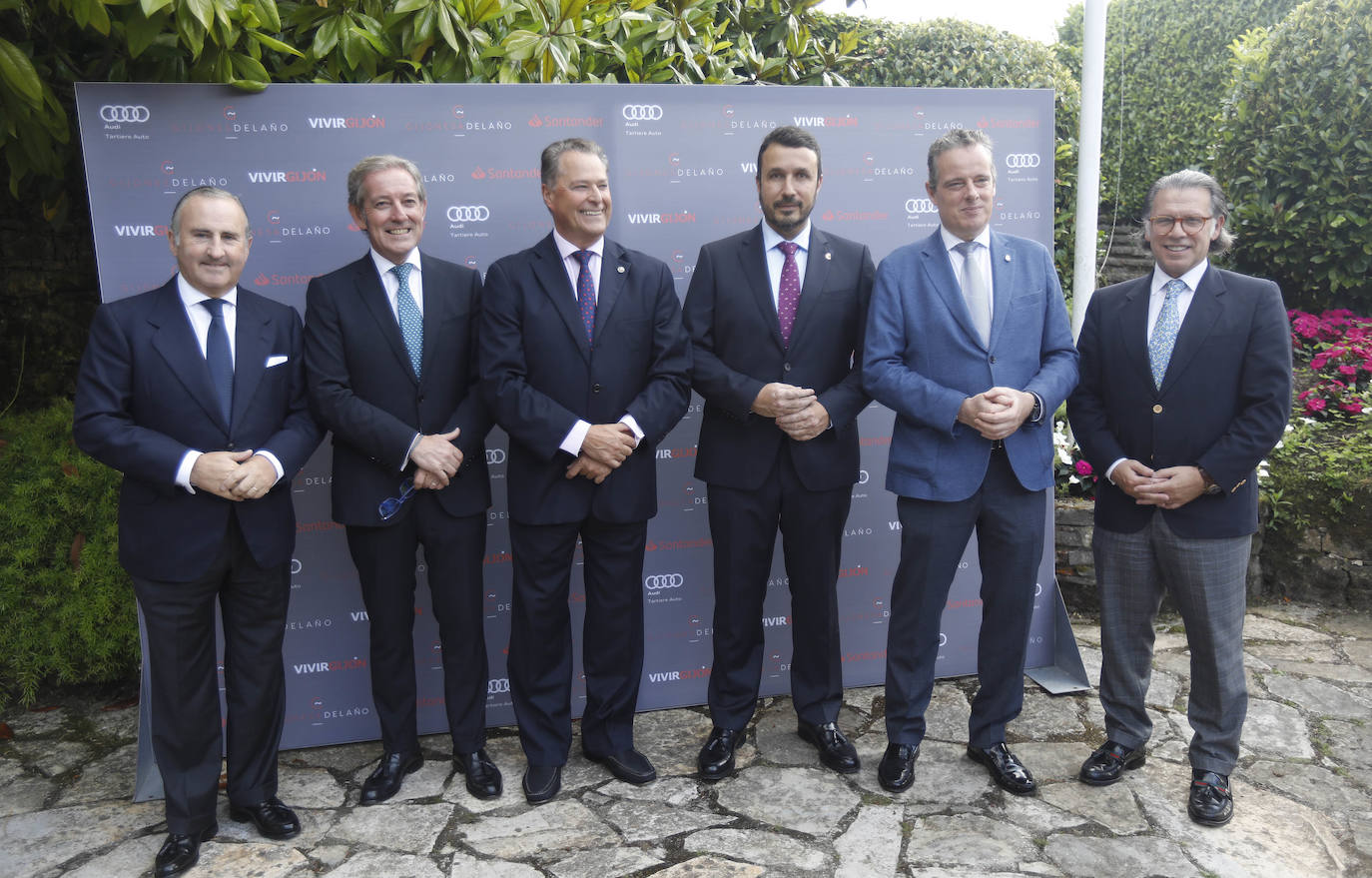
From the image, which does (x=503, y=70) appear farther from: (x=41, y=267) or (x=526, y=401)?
(x=41, y=267)

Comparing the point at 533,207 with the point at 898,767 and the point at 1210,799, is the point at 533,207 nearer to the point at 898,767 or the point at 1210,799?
the point at 898,767

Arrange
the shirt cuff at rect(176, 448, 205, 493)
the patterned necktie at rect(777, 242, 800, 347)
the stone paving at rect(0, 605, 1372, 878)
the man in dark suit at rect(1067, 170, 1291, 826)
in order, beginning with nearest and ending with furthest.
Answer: the shirt cuff at rect(176, 448, 205, 493), the stone paving at rect(0, 605, 1372, 878), the man in dark suit at rect(1067, 170, 1291, 826), the patterned necktie at rect(777, 242, 800, 347)

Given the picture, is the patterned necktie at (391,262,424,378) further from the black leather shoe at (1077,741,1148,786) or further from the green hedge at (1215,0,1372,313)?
the green hedge at (1215,0,1372,313)

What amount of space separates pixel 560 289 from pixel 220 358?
100 centimetres

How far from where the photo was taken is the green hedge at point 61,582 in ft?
13.0

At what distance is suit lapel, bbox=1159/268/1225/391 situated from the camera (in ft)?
9.59

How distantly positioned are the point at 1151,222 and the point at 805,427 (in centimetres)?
121

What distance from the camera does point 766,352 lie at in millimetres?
3199

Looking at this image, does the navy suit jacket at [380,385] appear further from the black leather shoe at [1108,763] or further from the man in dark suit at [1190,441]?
the black leather shoe at [1108,763]

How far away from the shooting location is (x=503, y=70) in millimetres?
3791

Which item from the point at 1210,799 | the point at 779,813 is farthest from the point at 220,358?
the point at 1210,799

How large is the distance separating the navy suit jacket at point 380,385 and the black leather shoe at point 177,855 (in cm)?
100

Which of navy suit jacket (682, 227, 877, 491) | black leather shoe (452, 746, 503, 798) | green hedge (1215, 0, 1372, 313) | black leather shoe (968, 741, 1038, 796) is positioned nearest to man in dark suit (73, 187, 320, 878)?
black leather shoe (452, 746, 503, 798)

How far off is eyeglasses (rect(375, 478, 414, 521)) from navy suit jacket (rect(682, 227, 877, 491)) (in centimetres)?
94
